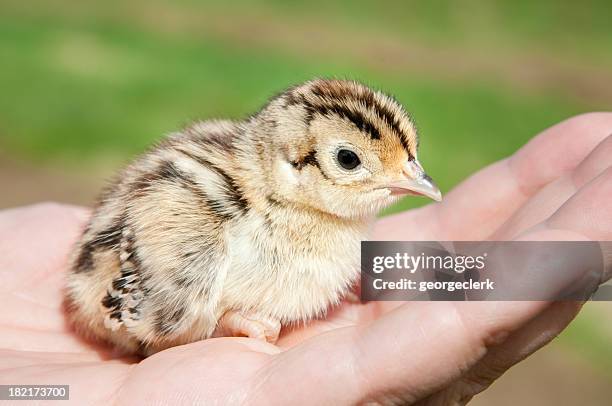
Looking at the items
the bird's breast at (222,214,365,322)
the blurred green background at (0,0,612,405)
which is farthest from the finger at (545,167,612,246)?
the blurred green background at (0,0,612,405)

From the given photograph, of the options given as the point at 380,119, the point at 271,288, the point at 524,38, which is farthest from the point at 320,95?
the point at 524,38

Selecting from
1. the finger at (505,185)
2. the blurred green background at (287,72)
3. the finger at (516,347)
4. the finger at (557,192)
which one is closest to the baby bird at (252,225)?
the finger at (557,192)

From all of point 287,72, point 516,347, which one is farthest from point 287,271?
point 287,72

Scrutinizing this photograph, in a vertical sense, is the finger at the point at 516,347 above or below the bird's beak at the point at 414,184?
below

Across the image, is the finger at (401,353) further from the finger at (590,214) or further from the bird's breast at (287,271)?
the bird's breast at (287,271)

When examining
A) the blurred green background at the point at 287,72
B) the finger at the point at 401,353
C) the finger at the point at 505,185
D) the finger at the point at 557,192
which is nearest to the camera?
the finger at the point at 401,353

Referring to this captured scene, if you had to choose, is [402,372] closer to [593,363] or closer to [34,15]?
[593,363]

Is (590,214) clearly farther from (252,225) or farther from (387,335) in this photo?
(252,225)
